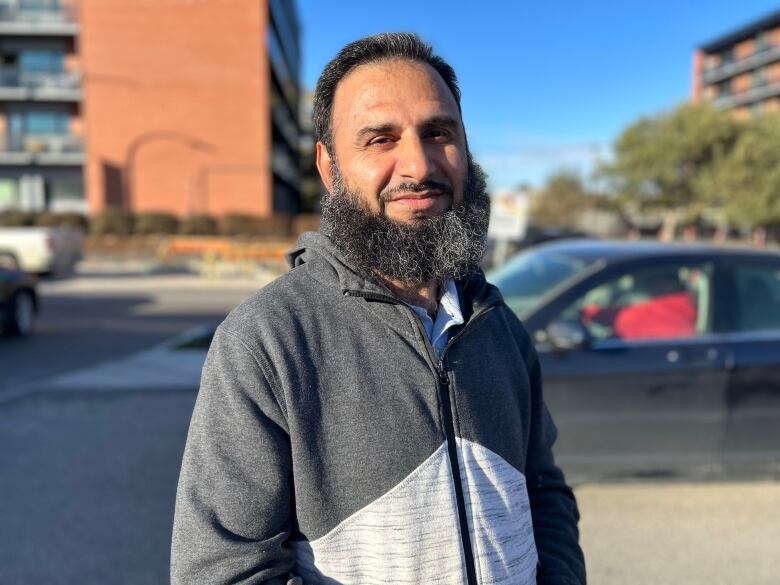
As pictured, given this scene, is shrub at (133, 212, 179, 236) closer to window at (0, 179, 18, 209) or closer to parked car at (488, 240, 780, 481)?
window at (0, 179, 18, 209)

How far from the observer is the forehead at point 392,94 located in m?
1.38

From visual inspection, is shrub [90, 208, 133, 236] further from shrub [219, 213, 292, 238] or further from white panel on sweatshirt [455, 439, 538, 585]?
white panel on sweatshirt [455, 439, 538, 585]

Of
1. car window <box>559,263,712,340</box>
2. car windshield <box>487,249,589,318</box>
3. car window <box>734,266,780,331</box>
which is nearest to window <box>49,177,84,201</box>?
car windshield <box>487,249,589,318</box>

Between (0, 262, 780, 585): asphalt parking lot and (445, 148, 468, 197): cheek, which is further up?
(445, 148, 468, 197): cheek

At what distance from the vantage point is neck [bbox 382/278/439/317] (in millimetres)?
1469

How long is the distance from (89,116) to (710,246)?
35.7m

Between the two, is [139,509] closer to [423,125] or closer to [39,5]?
[423,125]

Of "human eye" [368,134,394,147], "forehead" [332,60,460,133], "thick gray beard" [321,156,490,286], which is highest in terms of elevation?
"forehead" [332,60,460,133]

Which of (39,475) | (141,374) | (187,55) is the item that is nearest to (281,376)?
(39,475)

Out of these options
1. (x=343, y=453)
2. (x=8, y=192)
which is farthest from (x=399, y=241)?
(x=8, y=192)

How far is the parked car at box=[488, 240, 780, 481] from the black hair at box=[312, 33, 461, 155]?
2.34 meters

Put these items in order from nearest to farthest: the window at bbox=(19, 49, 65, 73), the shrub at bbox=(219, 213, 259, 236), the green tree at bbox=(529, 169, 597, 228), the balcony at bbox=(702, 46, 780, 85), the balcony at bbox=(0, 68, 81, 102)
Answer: the shrub at bbox=(219, 213, 259, 236), the balcony at bbox=(0, 68, 81, 102), the window at bbox=(19, 49, 65, 73), the balcony at bbox=(702, 46, 780, 85), the green tree at bbox=(529, 169, 597, 228)

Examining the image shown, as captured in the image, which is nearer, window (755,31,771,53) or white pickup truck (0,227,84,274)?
white pickup truck (0,227,84,274)

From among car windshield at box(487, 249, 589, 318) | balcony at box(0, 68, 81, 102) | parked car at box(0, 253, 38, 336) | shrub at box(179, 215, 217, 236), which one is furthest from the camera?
balcony at box(0, 68, 81, 102)
